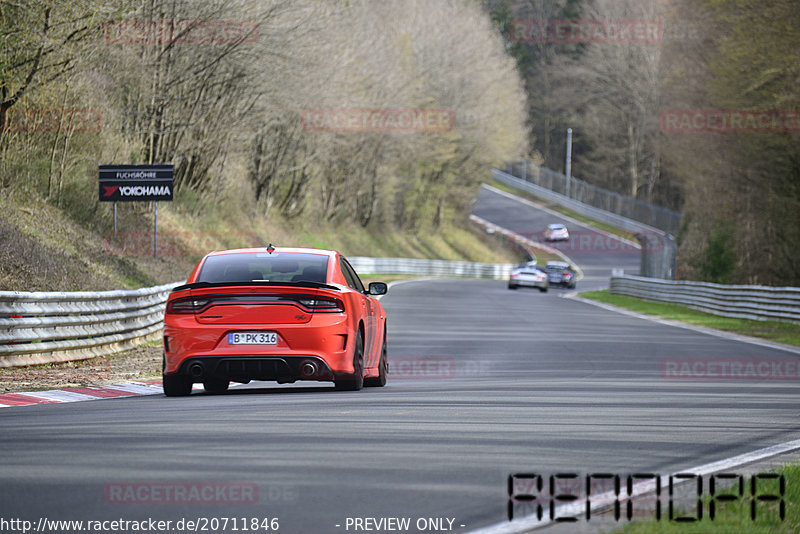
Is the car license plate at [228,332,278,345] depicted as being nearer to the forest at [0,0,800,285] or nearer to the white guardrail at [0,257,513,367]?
the white guardrail at [0,257,513,367]

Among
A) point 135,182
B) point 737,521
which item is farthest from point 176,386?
point 135,182

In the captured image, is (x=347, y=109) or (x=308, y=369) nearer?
(x=308, y=369)

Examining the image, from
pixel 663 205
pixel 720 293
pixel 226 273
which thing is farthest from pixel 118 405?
pixel 663 205

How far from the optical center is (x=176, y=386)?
12.6 m

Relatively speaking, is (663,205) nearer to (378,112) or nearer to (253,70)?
(378,112)

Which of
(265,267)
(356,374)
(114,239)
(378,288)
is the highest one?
(114,239)

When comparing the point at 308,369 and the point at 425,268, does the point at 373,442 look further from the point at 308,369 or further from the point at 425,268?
the point at 425,268

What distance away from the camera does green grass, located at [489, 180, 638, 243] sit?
10514cm

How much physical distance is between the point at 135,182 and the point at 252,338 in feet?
60.6

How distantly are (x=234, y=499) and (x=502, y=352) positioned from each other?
14633 millimetres

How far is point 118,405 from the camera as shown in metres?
11.5

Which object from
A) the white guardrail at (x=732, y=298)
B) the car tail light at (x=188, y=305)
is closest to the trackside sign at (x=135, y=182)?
the white guardrail at (x=732, y=298)

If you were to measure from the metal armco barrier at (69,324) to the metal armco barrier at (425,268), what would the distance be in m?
35.7

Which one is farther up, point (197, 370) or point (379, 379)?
point (197, 370)
